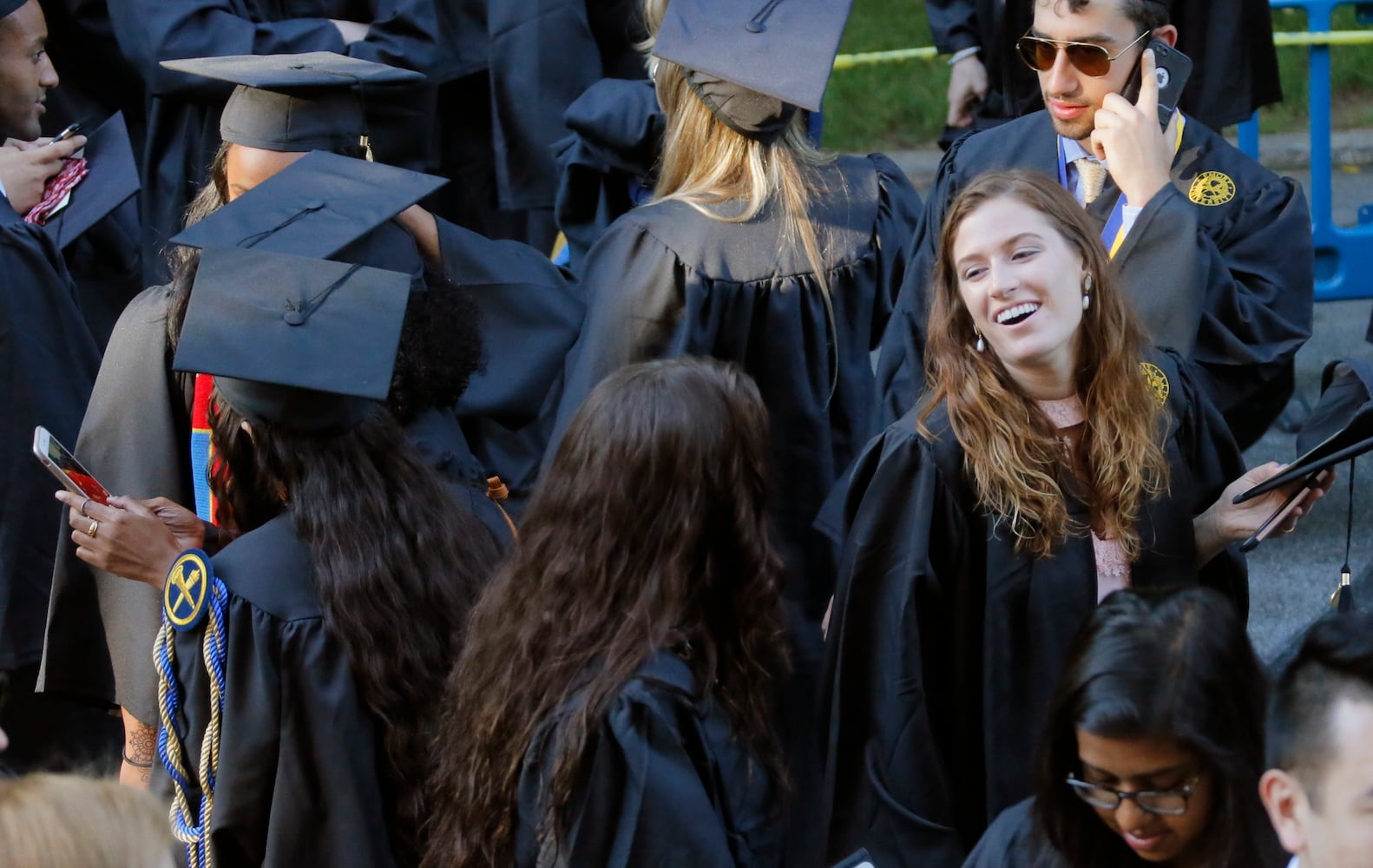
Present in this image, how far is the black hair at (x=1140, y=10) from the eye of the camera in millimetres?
3461

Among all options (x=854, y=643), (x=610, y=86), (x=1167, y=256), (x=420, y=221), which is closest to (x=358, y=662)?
(x=854, y=643)

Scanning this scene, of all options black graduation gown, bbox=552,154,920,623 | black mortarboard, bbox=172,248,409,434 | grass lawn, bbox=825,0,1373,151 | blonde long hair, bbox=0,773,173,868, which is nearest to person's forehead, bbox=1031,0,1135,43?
black graduation gown, bbox=552,154,920,623

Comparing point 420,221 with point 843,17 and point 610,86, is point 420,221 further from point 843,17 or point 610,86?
point 610,86

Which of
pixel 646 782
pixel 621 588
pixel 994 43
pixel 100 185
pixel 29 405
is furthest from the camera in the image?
pixel 994 43

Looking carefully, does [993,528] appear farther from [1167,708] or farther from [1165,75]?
[1165,75]

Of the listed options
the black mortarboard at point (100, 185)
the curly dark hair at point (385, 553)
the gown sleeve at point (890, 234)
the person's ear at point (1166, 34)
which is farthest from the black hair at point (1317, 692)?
the black mortarboard at point (100, 185)

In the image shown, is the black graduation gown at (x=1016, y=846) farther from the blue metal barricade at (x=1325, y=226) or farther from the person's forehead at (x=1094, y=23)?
the blue metal barricade at (x=1325, y=226)

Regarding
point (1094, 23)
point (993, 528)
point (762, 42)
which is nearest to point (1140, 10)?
point (1094, 23)

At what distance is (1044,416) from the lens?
8.68 ft

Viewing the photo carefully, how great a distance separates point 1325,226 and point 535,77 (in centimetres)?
325

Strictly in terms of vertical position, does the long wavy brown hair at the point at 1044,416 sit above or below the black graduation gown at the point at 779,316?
above

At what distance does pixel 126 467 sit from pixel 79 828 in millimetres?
1571

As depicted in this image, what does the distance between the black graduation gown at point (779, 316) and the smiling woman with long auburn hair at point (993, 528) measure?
66 centimetres

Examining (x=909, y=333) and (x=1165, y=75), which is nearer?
(x=909, y=333)
